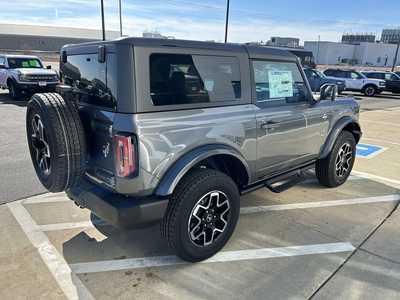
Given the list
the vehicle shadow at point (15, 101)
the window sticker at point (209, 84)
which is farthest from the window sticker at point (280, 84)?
the vehicle shadow at point (15, 101)

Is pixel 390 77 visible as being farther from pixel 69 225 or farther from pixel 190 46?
pixel 69 225

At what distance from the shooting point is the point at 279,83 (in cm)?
354

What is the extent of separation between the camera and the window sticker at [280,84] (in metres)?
3.44

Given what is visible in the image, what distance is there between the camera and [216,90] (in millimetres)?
2885

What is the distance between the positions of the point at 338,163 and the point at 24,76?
477 inches

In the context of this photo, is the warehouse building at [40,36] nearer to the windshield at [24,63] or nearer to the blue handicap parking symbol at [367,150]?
the windshield at [24,63]

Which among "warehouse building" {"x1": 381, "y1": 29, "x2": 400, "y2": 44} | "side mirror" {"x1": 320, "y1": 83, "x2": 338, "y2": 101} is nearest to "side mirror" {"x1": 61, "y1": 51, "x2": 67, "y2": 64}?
"side mirror" {"x1": 320, "y1": 83, "x2": 338, "y2": 101}

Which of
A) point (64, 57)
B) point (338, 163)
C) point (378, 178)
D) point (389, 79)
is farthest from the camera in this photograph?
point (389, 79)

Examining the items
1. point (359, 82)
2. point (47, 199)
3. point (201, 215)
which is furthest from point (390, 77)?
point (47, 199)

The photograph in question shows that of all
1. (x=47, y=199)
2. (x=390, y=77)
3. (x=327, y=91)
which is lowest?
(x=47, y=199)

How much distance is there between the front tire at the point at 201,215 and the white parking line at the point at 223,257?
14 cm

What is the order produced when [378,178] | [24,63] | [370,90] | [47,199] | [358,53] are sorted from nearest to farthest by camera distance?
1. [47,199]
2. [378,178]
3. [24,63]
4. [370,90]
5. [358,53]

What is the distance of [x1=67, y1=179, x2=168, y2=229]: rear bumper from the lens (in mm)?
2439

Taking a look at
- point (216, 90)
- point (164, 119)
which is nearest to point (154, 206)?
point (164, 119)
